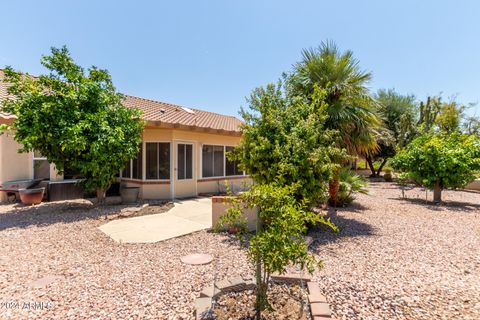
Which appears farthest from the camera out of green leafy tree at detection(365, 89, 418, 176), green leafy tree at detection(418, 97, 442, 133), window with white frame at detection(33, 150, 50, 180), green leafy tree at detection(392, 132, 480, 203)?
green leafy tree at detection(365, 89, 418, 176)

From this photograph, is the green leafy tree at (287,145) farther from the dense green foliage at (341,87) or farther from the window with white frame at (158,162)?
the window with white frame at (158,162)

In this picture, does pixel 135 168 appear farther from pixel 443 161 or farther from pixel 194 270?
pixel 443 161

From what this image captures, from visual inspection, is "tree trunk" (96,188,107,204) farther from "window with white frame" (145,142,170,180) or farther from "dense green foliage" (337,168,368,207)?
"dense green foliage" (337,168,368,207)

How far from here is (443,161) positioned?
10625 mm

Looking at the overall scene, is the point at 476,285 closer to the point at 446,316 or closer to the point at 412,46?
the point at 446,316

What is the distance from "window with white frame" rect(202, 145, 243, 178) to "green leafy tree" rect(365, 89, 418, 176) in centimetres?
1446

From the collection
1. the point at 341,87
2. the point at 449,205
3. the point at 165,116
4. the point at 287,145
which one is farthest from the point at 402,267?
the point at 165,116

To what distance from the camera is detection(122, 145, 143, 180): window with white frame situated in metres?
11.0

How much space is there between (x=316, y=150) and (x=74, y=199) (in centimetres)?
1046

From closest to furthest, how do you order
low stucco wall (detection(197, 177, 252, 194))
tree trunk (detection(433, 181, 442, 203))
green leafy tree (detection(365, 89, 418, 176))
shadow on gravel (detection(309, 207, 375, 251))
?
shadow on gravel (detection(309, 207, 375, 251)), tree trunk (detection(433, 181, 442, 203)), low stucco wall (detection(197, 177, 252, 194)), green leafy tree (detection(365, 89, 418, 176))

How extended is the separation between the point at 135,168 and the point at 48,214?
381 cm

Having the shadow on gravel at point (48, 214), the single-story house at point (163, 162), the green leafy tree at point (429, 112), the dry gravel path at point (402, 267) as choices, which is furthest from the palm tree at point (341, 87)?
the green leafy tree at point (429, 112)

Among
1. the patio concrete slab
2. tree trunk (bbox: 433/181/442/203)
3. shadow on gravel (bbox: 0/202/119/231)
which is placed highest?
tree trunk (bbox: 433/181/442/203)

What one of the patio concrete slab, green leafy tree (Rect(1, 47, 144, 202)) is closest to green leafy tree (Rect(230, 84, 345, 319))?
the patio concrete slab
